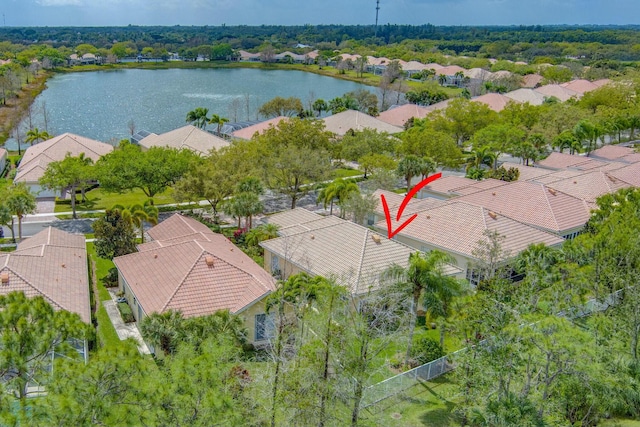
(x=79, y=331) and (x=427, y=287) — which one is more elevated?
(x=79, y=331)

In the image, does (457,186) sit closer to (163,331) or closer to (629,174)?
(629,174)

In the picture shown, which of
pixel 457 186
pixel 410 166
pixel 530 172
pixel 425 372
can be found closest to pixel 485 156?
pixel 530 172

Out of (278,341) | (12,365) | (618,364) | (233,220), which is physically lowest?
(233,220)

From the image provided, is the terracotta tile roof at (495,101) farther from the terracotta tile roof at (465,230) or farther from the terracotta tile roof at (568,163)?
the terracotta tile roof at (465,230)

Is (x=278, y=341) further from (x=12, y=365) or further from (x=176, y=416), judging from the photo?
(x=12, y=365)

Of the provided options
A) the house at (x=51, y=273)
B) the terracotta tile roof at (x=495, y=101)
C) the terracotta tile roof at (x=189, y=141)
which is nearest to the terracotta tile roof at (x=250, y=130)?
the terracotta tile roof at (x=189, y=141)

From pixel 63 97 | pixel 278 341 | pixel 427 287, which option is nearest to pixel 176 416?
pixel 278 341
